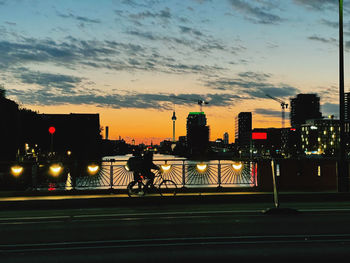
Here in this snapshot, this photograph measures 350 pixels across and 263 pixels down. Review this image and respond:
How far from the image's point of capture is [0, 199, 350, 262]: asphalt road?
789 cm

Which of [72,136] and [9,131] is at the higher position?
[72,136]

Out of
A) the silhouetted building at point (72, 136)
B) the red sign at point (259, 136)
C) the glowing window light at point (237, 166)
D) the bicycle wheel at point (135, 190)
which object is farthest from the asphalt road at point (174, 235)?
the silhouetted building at point (72, 136)

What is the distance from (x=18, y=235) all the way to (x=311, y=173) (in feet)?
46.1

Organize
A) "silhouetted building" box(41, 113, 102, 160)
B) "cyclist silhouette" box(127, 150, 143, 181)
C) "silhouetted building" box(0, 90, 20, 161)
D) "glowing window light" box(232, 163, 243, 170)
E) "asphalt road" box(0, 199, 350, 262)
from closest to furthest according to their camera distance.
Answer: "asphalt road" box(0, 199, 350, 262) → "cyclist silhouette" box(127, 150, 143, 181) → "glowing window light" box(232, 163, 243, 170) → "silhouetted building" box(0, 90, 20, 161) → "silhouetted building" box(41, 113, 102, 160)

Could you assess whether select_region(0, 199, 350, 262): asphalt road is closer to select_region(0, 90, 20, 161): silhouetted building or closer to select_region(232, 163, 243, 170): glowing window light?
select_region(232, 163, 243, 170): glowing window light

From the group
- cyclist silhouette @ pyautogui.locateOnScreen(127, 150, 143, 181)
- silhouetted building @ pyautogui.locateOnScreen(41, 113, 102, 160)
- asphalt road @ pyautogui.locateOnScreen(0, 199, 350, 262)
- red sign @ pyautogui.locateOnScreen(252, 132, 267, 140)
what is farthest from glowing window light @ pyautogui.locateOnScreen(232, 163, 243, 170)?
silhouetted building @ pyautogui.locateOnScreen(41, 113, 102, 160)

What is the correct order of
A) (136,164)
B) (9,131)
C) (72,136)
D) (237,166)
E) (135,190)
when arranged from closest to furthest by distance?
1. (136,164)
2. (135,190)
3. (237,166)
4. (9,131)
5. (72,136)

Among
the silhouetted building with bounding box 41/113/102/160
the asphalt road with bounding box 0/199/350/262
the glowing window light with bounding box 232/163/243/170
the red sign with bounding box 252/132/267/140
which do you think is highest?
the silhouetted building with bounding box 41/113/102/160

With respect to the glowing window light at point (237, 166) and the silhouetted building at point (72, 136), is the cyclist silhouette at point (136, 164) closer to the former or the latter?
the glowing window light at point (237, 166)

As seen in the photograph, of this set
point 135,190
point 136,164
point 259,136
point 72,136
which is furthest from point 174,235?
point 72,136

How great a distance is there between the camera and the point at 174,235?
9906 mm

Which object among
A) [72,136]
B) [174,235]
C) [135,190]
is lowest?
[174,235]

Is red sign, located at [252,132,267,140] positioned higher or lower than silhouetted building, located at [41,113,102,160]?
lower

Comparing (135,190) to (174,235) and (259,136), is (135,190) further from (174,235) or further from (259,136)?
(174,235)
